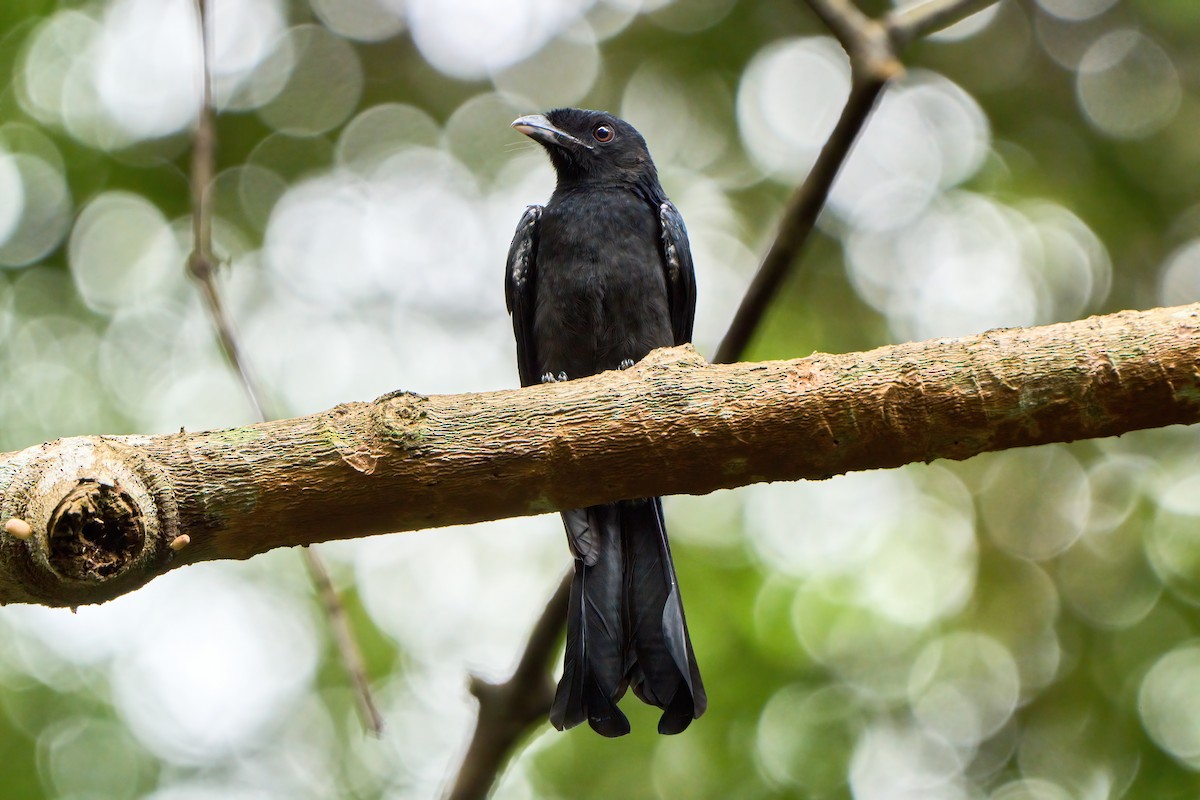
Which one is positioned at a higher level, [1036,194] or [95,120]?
[95,120]

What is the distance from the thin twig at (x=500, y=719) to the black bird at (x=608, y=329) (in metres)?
0.22

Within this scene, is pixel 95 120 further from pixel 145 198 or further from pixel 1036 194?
pixel 1036 194

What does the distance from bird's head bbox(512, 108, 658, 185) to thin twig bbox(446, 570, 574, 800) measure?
2.47m

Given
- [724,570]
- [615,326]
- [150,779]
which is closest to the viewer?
[615,326]

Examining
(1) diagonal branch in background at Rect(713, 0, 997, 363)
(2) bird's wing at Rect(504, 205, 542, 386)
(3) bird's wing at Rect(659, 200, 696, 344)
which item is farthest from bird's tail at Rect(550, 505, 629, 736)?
(3) bird's wing at Rect(659, 200, 696, 344)

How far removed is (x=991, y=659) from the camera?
653 cm

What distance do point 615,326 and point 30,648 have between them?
13.8 ft

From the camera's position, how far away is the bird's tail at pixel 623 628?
353 centimetres

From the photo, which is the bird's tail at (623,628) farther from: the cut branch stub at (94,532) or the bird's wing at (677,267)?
the cut branch stub at (94,532)

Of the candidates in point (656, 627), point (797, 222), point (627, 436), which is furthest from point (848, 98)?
point (656, 627)

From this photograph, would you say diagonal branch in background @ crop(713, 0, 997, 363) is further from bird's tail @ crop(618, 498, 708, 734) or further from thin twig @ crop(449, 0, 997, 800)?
bird's tail @ crop(618, 498, 708, 734)

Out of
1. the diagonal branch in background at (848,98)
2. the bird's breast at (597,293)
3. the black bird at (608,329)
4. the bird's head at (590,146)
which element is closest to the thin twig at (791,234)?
the diagonal branch in background at (848,98)

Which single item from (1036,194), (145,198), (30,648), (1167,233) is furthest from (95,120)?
(1167,233)

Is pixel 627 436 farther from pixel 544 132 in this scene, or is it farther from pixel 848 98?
pixel 544 132
